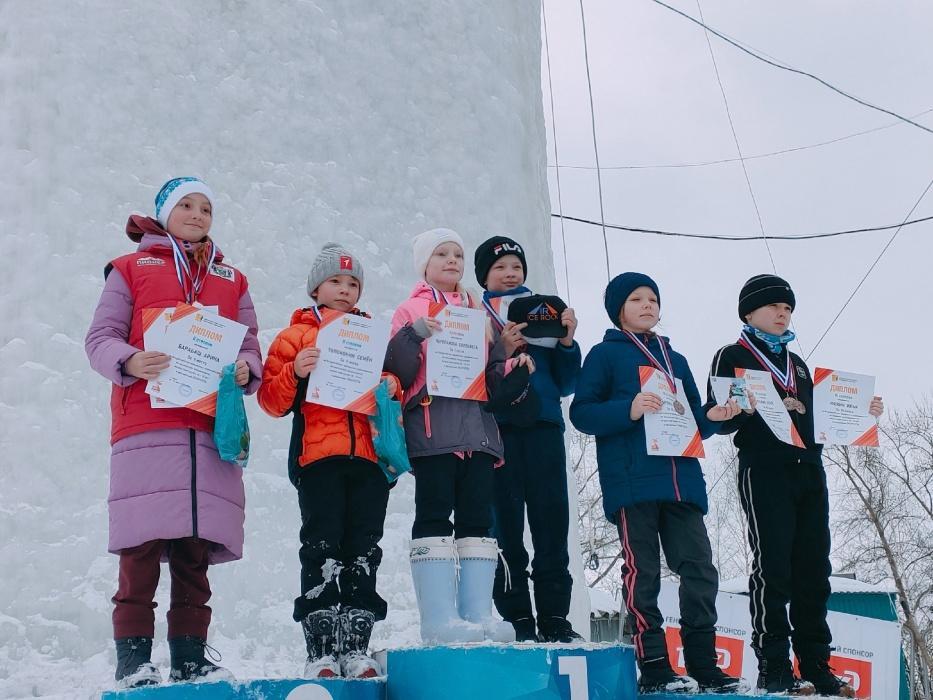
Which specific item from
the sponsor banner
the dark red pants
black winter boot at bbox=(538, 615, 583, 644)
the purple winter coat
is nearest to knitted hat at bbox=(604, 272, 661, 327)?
black winter boot at bbox=(538, 615, 583, 644)

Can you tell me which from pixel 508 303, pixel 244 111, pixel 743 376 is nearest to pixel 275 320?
pixel 244 111

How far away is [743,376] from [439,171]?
232 centimetres

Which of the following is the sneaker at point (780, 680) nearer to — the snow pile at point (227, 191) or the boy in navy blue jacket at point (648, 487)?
the boy in navy blue jacket at point (648, 487)

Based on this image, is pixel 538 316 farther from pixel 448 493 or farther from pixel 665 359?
pixel 448 493

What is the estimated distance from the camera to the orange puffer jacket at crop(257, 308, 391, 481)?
3.06 metres

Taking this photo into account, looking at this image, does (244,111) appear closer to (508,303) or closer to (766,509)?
(508,303)

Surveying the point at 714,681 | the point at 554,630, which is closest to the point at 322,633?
the point at 554,630

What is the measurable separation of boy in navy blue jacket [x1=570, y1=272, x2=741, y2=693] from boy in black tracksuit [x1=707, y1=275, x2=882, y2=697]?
179 millimetres

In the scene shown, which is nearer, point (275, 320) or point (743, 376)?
point (743, 376)

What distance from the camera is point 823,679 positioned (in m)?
3.42

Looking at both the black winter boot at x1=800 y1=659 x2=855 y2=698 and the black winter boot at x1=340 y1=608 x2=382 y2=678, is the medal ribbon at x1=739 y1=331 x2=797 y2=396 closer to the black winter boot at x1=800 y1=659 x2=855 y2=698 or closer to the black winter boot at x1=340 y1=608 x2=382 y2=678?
the black winter boot at x1=800 y1=659 x2=855 y2=698

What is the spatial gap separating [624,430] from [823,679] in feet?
3.34

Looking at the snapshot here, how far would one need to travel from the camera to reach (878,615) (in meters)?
13.8

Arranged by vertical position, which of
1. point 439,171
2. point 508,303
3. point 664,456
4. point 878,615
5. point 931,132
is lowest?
point 878,615
